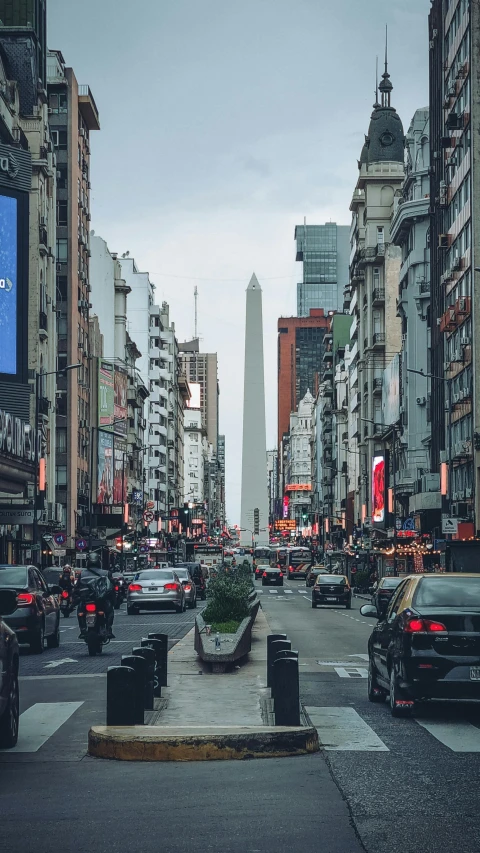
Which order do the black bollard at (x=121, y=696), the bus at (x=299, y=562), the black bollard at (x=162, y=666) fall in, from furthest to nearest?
the bus at (x=299, y=562) < the black bollard at (x=162, y=666) < the black bollard at (x=121, y=696)

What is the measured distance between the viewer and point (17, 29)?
74.8 m

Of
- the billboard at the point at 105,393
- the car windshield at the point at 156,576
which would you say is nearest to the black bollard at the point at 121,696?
the car windshield at the point at 156,576

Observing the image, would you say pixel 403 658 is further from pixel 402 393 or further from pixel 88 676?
pixel 402 393

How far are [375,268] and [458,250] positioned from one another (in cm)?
5505

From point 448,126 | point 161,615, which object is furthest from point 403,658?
point 448,126

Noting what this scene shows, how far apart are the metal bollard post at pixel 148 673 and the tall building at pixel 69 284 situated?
75.7 metres

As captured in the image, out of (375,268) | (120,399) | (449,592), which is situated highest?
(375,268)

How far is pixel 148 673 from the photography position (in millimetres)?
13469

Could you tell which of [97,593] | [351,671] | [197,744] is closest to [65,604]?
[97,593]

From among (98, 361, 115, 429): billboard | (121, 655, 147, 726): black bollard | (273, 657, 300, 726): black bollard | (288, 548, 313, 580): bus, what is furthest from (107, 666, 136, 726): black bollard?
(288, 548, 313, 580): bus

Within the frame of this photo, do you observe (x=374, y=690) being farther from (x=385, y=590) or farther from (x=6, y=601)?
(x=385, y=590)

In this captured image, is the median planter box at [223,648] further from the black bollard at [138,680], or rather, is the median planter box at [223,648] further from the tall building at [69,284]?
the tall building at [69,284]

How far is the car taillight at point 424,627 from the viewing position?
43.7 ft

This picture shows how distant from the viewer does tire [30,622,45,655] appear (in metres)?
24.2
